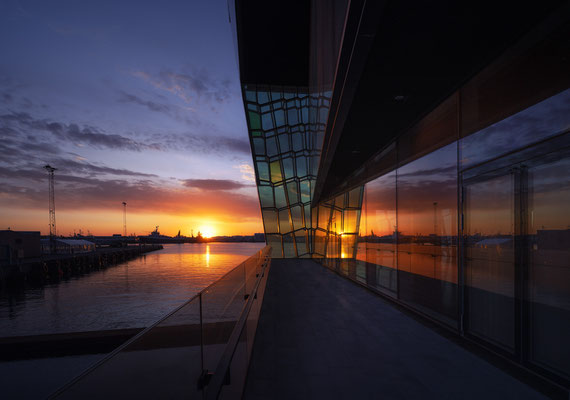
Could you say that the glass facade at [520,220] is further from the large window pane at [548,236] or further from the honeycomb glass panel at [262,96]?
the honeycomb glass panel at [262,96]

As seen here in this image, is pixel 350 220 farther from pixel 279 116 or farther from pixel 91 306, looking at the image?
pixel 91 306

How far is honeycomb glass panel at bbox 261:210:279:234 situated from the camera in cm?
1998

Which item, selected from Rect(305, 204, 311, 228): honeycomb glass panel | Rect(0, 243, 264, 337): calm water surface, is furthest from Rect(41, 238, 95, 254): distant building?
Rect(305, 204, 311, 228): honeycomb glass panel

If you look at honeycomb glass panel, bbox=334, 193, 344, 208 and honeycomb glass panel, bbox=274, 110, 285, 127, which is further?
honeycomb glass panel, bbox=274, 110, 285, 127

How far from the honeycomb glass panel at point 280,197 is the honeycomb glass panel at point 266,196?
352mm

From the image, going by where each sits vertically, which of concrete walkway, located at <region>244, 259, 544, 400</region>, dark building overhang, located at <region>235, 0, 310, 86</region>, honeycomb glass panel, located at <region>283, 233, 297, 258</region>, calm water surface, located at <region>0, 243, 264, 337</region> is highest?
dark building overhang, located at <region>235, 0, 310, 86</region>

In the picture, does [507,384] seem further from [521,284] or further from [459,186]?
[459,186]

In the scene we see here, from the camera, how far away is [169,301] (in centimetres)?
1527

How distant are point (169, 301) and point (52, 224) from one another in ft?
149

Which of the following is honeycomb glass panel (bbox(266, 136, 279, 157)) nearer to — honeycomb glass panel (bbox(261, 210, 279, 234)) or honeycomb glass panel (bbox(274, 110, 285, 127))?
honeycomb glass panel (bbox(274, 110, 285, 127))

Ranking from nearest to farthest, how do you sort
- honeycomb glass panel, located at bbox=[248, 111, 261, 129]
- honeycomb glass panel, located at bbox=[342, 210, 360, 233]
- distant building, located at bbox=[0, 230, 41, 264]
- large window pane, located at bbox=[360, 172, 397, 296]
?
large window pane, located at bbox=[360, 172, 397, 296] < honeycomb glass panel, located at bbox=[342, 210, 360, 233] < honeycomb glass panel, located at bbox=[248, 111, 261, 129] < distant building, located at bbox=[0, 230, 41, 264]

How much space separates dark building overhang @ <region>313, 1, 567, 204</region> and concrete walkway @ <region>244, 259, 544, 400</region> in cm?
345

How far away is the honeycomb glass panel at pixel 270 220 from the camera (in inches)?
787

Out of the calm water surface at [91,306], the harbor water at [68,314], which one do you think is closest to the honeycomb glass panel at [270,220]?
the harbor water at [68,314]
